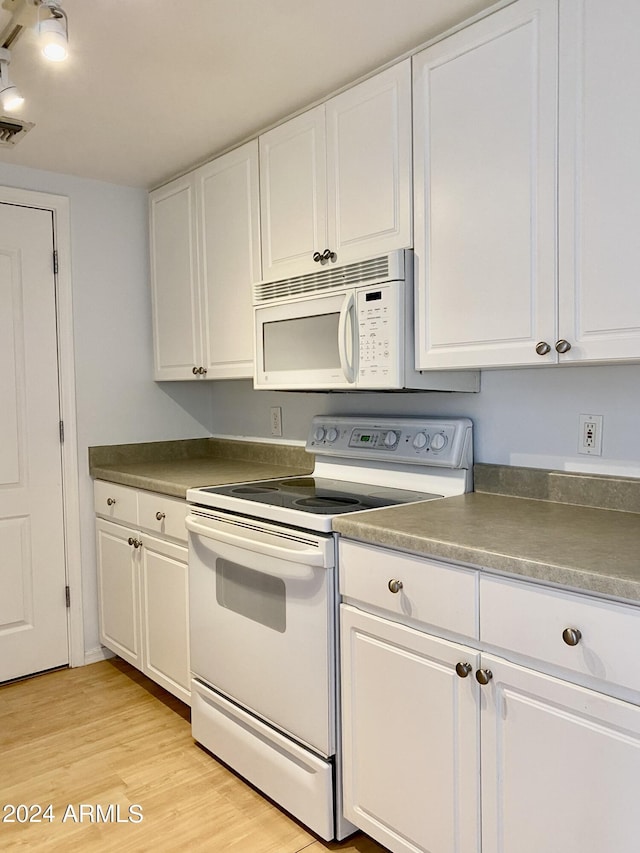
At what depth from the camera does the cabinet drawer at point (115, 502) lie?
8.96 feet

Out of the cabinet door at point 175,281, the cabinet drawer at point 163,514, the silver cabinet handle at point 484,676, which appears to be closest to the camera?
the silver cabinet handle at point 484,676

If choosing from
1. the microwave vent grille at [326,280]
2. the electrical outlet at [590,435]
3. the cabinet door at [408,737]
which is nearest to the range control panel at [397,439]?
the electrical outlet at [590,435]

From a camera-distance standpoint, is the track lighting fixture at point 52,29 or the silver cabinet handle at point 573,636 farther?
the track lighting fixture at point 52,29

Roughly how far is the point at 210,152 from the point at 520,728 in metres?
2.36

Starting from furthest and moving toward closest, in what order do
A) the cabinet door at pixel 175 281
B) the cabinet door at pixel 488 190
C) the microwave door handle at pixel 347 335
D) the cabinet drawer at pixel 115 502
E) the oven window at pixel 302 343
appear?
1. the cabinet door at pixel 175 281
2. the cabinet drawer at pixel 115 502
3. the oven window at pixel 302 343
4. the microwave door handle at pixel 347 335
5. the cabinet door at pixel 488 190

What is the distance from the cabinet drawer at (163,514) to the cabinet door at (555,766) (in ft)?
4.39

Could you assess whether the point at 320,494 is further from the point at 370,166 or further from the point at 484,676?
the point at 370,166

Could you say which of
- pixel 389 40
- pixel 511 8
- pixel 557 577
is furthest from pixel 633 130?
pixel 557 577

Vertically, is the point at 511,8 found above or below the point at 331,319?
above

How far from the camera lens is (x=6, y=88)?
5.93 ft

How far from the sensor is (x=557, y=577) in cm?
124

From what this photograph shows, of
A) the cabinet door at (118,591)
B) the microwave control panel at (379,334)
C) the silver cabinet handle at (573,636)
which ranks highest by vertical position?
the microwave control panel at (379,334)

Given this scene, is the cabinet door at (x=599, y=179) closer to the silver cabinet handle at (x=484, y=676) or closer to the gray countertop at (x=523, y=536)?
the gray countertop at (x=523, y=536)

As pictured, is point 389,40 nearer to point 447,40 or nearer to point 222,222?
point 447,40
